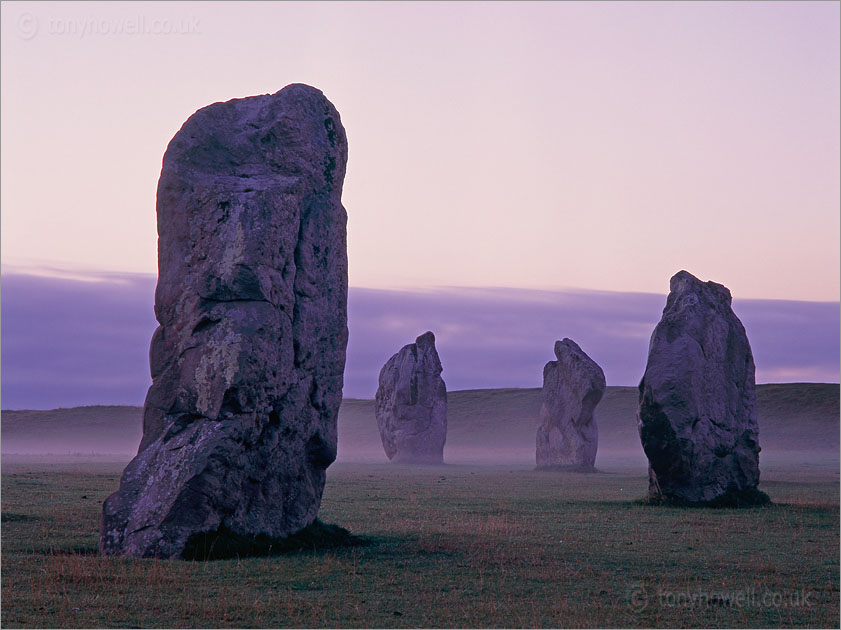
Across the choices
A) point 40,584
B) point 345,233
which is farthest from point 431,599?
point 345,233

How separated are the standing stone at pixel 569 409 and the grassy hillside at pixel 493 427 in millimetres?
32406

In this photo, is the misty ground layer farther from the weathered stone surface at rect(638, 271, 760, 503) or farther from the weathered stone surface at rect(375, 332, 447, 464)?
the weathered stone surface at rect(375, 332, 447, 464)

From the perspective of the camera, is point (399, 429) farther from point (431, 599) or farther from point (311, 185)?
point (431, 599)

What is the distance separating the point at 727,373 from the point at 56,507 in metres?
16.3

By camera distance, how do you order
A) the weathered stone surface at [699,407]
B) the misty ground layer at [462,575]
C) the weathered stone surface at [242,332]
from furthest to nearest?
1. the weathered stone surface at [699,407]
2. the weathered stone surface at [242,332]
3. the misty ground layer at [462,575]

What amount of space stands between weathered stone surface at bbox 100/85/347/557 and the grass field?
0.93m

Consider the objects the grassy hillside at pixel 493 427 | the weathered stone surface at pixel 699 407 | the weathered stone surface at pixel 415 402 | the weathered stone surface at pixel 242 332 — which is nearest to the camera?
the weathered stone surface at pixel 242 332

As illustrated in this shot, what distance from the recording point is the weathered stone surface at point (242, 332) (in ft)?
A: 44.7

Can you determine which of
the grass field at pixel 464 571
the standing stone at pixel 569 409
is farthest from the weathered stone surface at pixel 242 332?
the standing stone at pixel 569 409

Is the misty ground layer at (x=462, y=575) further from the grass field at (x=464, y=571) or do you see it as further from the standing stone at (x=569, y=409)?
the standing stone at (x=569, y=409)

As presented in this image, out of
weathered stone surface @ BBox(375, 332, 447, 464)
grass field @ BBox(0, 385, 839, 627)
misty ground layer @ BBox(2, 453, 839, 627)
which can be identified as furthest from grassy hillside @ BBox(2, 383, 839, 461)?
misty ground layer @ BBox(2, 453, 839, 627)

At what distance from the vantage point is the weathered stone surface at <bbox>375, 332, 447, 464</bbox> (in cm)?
4944

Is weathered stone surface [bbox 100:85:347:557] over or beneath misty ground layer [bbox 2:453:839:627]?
over

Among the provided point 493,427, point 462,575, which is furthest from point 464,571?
point 493,427
